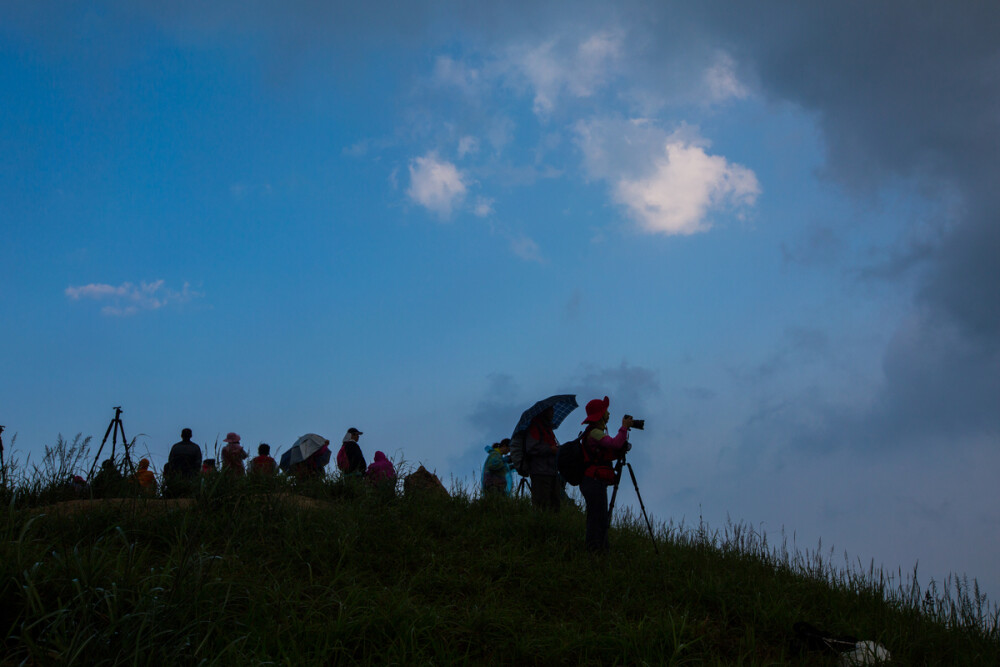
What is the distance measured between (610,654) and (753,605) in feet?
6.56

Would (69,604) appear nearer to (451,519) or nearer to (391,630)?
(391,630)

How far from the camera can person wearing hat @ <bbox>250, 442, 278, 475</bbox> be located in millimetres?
8477

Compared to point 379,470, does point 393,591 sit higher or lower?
lower

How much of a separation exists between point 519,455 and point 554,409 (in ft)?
3.74

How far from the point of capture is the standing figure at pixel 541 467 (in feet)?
34.4

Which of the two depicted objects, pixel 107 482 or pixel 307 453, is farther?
pixel 307 453

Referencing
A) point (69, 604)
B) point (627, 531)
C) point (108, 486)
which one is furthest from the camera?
point (627, 531)

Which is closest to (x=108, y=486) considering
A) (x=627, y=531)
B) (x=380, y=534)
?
(x=380, y=534)

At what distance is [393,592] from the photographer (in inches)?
227

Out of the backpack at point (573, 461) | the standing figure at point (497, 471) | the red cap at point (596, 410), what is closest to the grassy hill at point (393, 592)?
the backpack at point (573, 461)

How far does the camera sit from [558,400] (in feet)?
35.7

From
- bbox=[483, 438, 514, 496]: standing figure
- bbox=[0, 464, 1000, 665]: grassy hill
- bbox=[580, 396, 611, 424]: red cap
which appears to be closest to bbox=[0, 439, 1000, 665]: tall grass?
bbox=[0, 464, 1000, 665]: grassy hill

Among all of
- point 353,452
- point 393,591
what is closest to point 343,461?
point 353,452

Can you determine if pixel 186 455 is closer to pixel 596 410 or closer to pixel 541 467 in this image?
pixel 541 467
